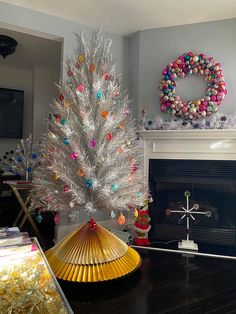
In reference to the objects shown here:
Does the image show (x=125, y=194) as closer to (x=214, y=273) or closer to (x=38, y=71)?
→ (x=214, y=273)

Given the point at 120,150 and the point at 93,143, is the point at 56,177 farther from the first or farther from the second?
the point at 120,150

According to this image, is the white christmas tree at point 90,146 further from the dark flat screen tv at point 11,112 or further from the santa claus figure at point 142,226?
the dark flat screen tv at point 11,112

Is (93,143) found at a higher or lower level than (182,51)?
lower

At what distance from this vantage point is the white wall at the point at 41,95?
4.46 metres

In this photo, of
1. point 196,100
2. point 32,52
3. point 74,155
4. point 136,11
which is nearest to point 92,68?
point 74,155

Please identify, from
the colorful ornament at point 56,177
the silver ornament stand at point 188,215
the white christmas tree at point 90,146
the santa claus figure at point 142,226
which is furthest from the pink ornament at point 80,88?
the silver ornament stand at point 188,215

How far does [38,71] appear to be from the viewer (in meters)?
4.46

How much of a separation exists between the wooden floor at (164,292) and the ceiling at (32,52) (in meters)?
2.98

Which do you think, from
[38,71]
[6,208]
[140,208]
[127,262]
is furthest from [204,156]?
[38,71]

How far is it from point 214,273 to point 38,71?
13.6 feet

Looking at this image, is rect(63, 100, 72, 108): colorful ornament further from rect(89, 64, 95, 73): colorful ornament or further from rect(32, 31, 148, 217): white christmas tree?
rect(89, 64, 95, 73): colorful ornament

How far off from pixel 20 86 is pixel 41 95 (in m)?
0.42

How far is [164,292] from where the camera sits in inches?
70.9

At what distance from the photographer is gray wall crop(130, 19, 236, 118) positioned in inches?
109
